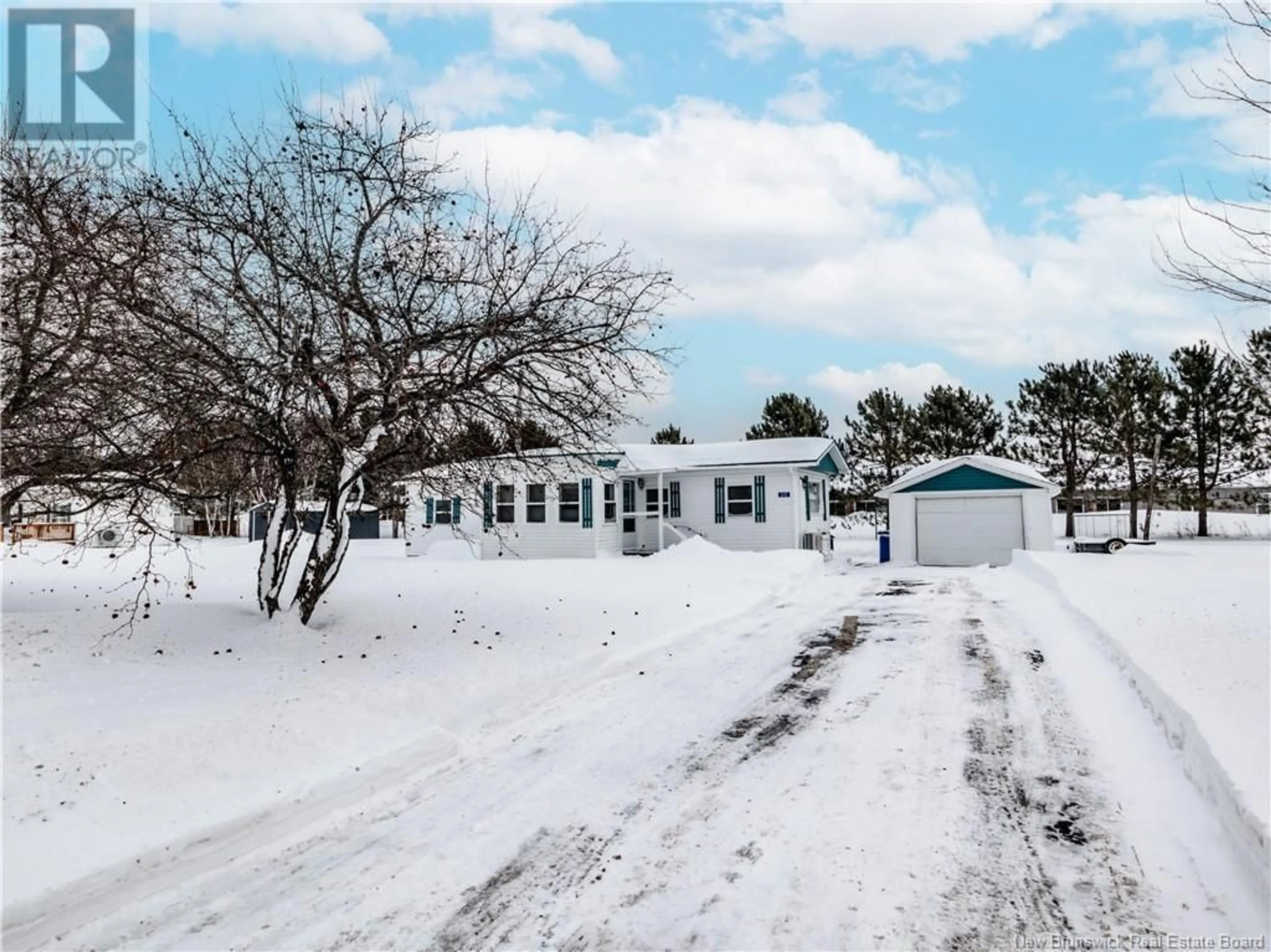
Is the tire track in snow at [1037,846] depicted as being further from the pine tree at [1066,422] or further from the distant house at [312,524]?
the pine tree at [1066,422]

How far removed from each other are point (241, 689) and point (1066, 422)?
3877 centimetres

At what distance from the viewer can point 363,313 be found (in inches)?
319

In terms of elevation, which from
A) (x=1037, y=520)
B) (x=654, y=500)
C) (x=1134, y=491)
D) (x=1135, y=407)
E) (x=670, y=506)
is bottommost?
(x=1037, y=520)

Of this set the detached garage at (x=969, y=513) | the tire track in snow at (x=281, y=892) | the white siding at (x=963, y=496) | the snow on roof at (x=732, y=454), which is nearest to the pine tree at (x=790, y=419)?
the snow on roof at (x=732, y=454)

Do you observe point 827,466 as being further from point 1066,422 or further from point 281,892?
point 281,892

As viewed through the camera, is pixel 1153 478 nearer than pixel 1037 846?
No

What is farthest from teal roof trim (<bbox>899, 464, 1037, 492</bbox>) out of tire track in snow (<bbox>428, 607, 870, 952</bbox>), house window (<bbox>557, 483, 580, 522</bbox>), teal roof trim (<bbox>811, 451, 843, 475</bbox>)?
tire track in snow (<bbox>428, 607, 870, 952</bbox>)

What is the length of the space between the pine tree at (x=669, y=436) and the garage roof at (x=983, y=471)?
19.6m

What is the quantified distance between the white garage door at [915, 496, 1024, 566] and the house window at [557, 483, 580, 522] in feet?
36.4

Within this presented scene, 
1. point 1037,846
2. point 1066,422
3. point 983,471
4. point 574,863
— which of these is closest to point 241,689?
point 574,863

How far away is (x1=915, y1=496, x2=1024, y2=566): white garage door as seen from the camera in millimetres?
24703

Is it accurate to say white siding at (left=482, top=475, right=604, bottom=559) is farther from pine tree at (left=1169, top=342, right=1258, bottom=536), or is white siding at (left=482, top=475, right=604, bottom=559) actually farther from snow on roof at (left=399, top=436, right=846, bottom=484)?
pine tree at (left=1169, top=342, right=1258, bottom=536)

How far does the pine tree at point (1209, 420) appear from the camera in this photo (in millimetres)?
33969

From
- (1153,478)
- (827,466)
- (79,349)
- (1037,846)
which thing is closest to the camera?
(1037,846)
